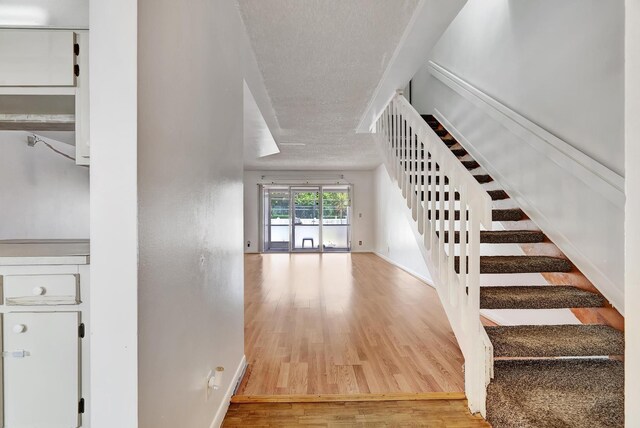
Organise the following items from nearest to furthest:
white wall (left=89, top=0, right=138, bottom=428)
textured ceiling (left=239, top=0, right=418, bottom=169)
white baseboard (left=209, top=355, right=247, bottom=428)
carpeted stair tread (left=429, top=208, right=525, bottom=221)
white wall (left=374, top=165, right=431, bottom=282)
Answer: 1. white wall (left=89, top=0, right=138, bottom=428)
2. white baseboard (left=209, top=355, right=247, bottom=428)
3. textured ceiling (left=239, top=0, right=418, bottom=169)
4. carpeted stair tread (left=429, top=208, right=525, bottom=221)
5. white wall (left=374, top=165, right=431, bottom=282)

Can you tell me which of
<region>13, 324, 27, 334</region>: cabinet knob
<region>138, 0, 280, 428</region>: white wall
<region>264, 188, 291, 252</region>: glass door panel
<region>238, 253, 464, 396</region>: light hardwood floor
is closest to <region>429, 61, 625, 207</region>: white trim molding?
<region>238, 253, 464, 396</region>: light hardwood floor

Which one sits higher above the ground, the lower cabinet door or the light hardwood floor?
the lower cabinet door

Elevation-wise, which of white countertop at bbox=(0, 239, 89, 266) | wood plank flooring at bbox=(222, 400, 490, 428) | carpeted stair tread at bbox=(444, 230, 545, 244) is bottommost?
wood plank flooring at bbox=(222, 400, 490, 428)

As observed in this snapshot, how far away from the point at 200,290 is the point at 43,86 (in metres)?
0.99

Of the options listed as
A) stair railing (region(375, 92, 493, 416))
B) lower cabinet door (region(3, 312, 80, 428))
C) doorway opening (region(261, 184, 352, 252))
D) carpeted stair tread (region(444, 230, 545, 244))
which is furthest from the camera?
doorway opening (region(261, 184, 352, 252))

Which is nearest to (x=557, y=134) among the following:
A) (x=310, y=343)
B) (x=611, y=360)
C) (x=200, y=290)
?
(x=611, y=360)

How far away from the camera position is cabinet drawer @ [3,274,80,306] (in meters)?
1.15

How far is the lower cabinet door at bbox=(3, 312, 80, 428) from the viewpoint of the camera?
113 cm

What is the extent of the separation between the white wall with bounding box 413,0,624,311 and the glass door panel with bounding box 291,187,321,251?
5524 mm

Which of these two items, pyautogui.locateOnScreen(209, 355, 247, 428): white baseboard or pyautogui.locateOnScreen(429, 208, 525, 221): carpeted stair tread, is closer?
pyautogui.locateOnScreen(209, 355, 247, 428): white baseboard

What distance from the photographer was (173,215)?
3.31 feet

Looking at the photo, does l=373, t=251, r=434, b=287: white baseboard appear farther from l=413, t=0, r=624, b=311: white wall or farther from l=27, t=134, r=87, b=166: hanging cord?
l=27, t=134, r=87, b=166: hanging cord

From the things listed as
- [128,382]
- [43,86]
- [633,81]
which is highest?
[43,86]

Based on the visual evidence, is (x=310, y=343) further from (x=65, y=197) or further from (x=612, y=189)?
(x=612, y=189)
